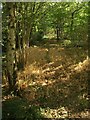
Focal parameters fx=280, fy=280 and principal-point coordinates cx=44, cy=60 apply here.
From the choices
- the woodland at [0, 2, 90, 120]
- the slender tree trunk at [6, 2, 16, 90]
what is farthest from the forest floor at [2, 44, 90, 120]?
the slender tree trunk at [6, 2, 16, 90]

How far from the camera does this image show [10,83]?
1256 centimetres

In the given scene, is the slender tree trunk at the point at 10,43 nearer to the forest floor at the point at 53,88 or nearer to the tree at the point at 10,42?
the tree at the point at 10,42

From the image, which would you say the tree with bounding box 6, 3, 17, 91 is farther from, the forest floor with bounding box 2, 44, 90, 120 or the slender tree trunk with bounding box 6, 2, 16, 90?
the forest floor with bounding box 2, 44, 90, 120

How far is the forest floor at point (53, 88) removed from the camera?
10.5 m

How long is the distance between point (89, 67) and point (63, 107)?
618 cm

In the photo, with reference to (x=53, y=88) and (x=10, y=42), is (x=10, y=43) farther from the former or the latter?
(x=53, y=88)

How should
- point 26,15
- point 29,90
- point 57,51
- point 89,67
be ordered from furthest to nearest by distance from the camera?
point 57,51
point 26,15
point 89,67
point 29,90

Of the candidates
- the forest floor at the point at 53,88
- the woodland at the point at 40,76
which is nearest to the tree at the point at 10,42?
the woodland at the point at 40,76

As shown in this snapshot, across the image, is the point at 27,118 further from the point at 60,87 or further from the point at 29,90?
the point at 60,87

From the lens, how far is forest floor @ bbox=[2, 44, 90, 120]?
34.3ft

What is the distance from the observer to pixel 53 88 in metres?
14.2

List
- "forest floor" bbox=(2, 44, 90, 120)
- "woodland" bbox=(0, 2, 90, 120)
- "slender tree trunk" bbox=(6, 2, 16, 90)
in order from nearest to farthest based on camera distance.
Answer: "forest floor" bbox=(2, 44, 90, 120), "woodland" bbox=(0, 2, 90, 120), "slender tree trunk" bbox=(6, 2, 16, 90)

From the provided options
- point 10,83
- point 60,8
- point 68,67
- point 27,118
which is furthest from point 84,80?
point 60,8

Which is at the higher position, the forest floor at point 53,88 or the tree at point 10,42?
the tree at point 10,42
